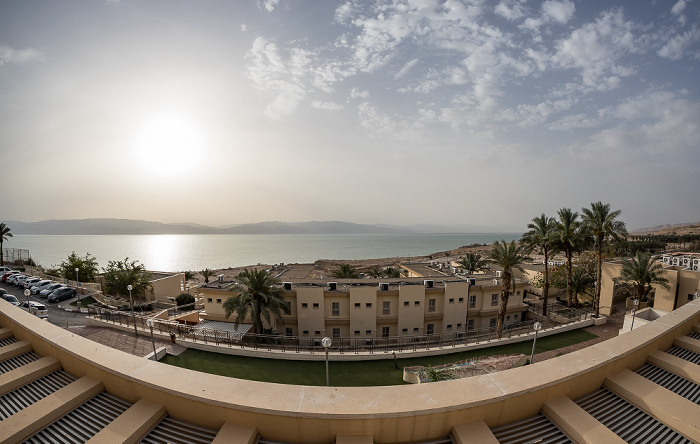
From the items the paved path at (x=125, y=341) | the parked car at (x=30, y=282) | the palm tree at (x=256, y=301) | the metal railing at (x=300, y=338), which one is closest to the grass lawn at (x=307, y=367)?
the metal railing at (x=300, y=338)

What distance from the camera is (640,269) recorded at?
26656mm

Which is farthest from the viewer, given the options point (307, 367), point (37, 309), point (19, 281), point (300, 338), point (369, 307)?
point (19, 281)

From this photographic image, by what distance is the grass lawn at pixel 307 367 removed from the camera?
17.8 m

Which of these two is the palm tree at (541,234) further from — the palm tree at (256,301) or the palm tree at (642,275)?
the palm tree at (256,301)

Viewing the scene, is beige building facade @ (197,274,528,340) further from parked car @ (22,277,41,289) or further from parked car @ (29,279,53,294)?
parked car @ (22,277,41,289)

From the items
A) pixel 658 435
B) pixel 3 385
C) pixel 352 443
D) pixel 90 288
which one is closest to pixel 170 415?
pixel 352 443

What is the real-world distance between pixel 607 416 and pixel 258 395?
640 cm

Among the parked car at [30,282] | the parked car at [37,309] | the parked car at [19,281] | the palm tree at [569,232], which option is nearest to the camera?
the parked car at [37,309]

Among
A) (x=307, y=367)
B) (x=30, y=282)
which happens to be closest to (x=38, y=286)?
(x=30, y=282)

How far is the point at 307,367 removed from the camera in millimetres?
18922

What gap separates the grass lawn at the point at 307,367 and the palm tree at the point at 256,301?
12.3 feet

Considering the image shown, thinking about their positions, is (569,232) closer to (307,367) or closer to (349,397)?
(307,367)

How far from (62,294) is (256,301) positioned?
26.9 m

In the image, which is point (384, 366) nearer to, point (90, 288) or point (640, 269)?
point (640, 269)
